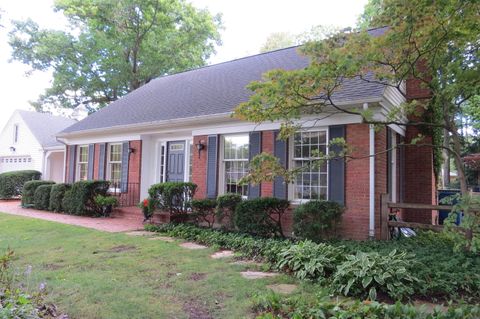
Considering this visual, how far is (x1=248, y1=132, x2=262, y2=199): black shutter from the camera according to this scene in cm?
947

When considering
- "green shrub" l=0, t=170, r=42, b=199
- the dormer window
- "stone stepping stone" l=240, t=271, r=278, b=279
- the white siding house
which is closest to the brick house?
"stone stepping stone" l=240, t=271, r=278, b=279

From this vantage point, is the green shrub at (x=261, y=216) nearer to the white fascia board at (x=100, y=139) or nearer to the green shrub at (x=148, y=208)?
the green shrub at (x=148, y=208)

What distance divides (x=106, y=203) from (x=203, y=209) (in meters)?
4.31

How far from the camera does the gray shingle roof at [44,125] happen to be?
23.6m

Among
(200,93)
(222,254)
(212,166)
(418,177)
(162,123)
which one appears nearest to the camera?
(222,254)

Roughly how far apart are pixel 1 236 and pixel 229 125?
253 inches

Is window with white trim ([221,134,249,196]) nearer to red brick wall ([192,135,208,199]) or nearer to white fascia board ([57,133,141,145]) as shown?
red brick wall ([192,135,208,199])

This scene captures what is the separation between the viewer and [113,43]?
2341cm

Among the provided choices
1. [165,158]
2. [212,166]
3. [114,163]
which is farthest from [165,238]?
[114,163]

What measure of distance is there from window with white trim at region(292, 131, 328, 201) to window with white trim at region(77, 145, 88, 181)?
10221 mm

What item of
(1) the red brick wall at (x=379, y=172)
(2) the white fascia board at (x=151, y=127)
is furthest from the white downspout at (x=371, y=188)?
(2) the white fascia board at (x=151, y=127)

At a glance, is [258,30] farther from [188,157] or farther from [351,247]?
[351,247]

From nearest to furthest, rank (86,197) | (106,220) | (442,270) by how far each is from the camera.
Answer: (442,270), (106,220), (86,197)

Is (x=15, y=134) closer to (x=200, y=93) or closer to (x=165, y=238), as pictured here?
(x=200, y=93)
